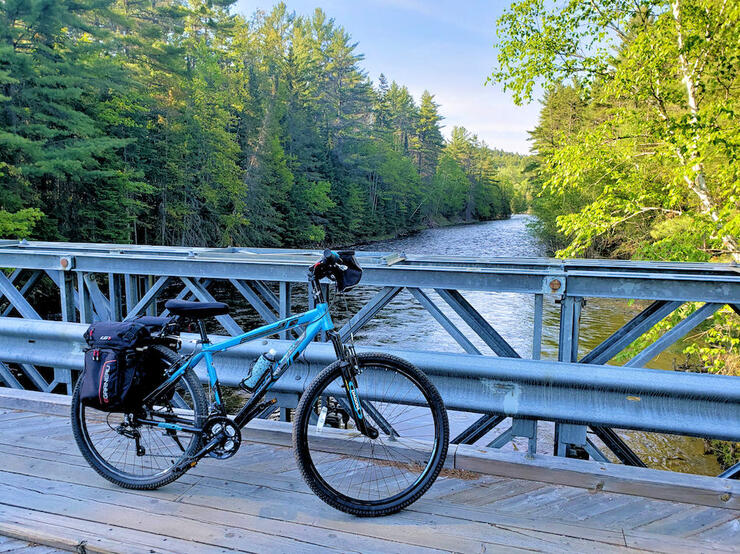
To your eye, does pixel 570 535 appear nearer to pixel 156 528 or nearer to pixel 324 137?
pixel 156 528

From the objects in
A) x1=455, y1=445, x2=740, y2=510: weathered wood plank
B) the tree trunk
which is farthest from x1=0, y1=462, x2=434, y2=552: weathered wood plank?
the tree trunk

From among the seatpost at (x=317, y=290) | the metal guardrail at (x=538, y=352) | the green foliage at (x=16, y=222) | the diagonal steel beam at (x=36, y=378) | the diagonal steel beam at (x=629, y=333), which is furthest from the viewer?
the green foliage at (x=16, y=222)

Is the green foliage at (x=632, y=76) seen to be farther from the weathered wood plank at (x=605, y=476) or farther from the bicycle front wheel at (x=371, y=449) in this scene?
the bicycle front wheel at (x=371, y=449)

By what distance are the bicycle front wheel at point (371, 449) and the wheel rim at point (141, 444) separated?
23.5 inches

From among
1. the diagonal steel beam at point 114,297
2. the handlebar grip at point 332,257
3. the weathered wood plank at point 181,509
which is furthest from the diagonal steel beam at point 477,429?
the diagonal steel beam at point 114,297

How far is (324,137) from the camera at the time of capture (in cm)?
4494

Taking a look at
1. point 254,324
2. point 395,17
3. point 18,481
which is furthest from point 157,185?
point 18,481

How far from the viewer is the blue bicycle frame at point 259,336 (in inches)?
96.0

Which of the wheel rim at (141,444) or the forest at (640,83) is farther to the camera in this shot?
the forest at (640,83)

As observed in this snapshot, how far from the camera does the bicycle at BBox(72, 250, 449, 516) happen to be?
2320 millimetres

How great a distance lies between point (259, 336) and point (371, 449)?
80 cm

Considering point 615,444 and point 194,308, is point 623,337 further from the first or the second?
point 194,308

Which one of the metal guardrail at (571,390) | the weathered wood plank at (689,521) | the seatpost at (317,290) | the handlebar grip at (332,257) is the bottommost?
the weathered wood plank at (689,521)

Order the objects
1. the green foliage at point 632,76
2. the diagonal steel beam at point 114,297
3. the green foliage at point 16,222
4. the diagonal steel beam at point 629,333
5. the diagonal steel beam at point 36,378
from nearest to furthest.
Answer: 1. the diagonal steel beam at point 629,333
2. the diagonal steel beam at point 114,297
3. the diagonal steel beam at point 36,378
4. the green foliage at point 632,76
5. the green foliage at point 16,222
